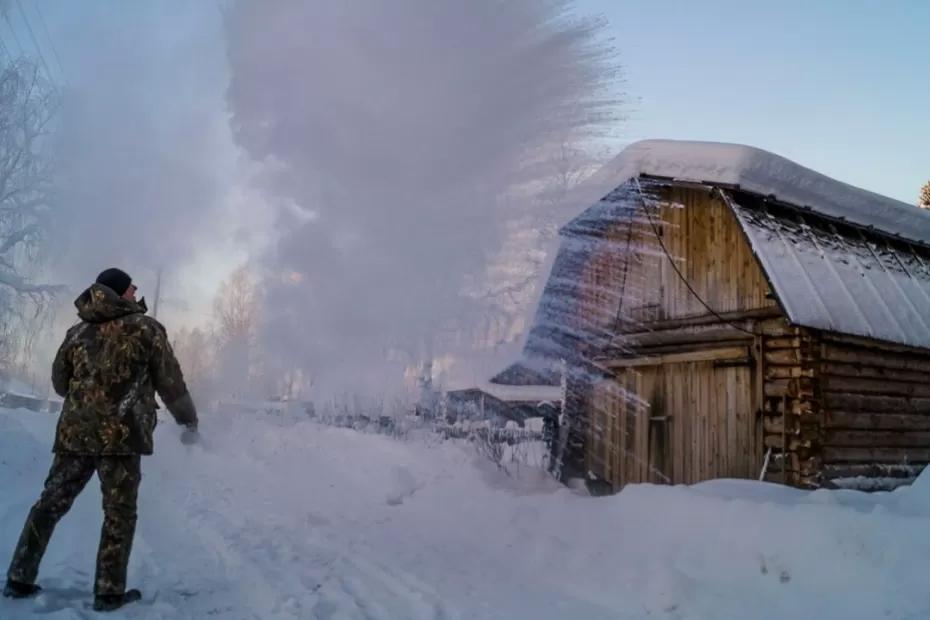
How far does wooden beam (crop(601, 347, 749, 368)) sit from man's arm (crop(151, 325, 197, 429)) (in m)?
6.80

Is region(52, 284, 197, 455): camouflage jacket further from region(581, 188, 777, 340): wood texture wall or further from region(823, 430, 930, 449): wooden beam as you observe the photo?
region(823, 430, 930, 449): wooden beam

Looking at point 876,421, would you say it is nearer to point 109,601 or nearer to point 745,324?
point 745,324

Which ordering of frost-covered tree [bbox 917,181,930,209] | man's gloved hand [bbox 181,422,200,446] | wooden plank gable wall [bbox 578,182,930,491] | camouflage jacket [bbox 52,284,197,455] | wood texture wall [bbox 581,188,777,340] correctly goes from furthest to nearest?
1. frost-covered tree [bbox 917,181,930,209]
2. wood texture wall [bbox 581,188,777,340]
3. wooden plank gable wall [bbox 578,182,930,491]
4. man's gloved hand [bbox 181,422,200,446]
5. camouflage jacket [bbox 52,284,197,455]

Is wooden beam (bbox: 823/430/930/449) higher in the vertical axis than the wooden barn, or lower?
lower

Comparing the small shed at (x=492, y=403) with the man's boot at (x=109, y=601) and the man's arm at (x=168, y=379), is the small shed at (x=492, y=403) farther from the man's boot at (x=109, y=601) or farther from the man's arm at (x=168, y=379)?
the man's boot at (x=109, y=601)

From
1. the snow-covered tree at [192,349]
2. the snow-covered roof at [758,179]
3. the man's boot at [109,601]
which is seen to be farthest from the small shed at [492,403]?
the snow-covered tree at [192,349]

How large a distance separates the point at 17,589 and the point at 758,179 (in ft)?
27.7

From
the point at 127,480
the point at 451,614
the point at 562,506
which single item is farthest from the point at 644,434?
the point at 127,480

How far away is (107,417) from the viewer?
3.86 metres

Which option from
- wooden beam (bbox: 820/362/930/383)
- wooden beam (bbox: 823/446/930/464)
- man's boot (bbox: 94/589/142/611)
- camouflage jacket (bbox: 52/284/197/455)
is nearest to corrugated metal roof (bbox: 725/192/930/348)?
wooden beam (bbox: 820/362/930/383)

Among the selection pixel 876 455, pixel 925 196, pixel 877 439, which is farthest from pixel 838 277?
pixel 925 196

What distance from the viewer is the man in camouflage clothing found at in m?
3.67

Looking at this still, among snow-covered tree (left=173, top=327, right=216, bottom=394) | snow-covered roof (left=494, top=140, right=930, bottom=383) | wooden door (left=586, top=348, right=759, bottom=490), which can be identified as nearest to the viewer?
snow-covered roof (left=494, top=140, right=930, bottom=383)

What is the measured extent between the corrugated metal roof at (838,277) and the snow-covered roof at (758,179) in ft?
0.78
